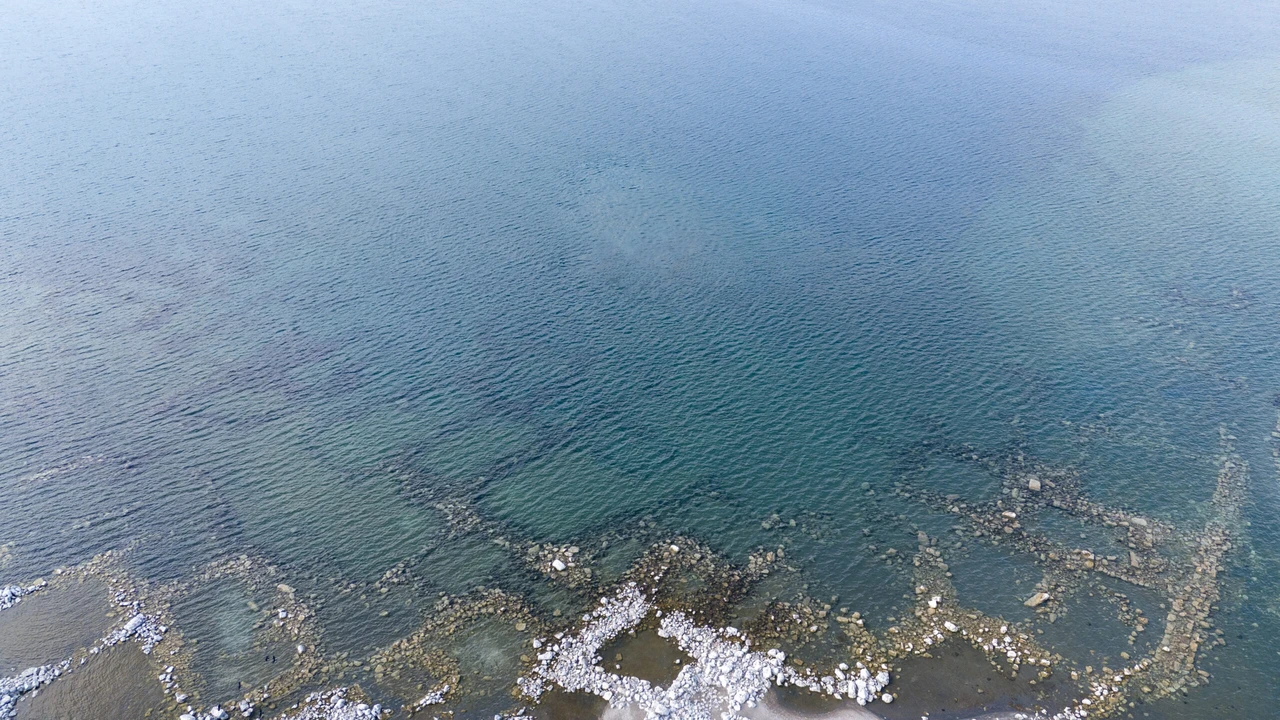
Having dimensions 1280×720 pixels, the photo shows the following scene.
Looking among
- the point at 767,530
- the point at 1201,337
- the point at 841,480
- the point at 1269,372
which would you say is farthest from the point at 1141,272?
the point at 767,530

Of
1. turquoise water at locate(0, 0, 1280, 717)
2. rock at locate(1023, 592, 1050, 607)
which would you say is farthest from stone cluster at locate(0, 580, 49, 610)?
rock at locate(1023, 592, 1050, 607)

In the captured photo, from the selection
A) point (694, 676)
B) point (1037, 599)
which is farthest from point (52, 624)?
point (1037, 599)

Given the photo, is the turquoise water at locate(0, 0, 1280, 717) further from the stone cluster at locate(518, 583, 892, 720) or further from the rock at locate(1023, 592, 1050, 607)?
the stone cluster at locate(518, 583, 892, 720)

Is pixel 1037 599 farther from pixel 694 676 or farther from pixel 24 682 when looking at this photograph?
pixel 24 682

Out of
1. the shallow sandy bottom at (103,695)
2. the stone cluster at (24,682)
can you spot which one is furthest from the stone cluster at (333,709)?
the stone cluster at (24,682)

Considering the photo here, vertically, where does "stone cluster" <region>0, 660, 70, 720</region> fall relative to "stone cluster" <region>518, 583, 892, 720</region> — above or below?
below

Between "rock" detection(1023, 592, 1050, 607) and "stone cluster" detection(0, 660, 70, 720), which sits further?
"rock" detection(1023, 592, 1050, 607)

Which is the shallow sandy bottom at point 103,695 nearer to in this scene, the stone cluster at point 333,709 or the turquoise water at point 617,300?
the turquoise water at point 617,300
